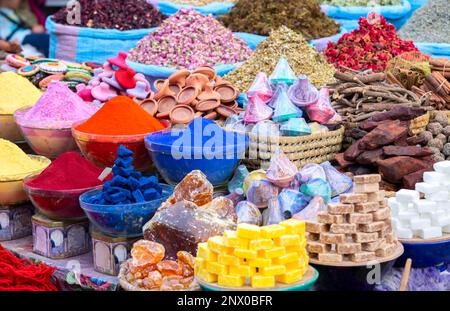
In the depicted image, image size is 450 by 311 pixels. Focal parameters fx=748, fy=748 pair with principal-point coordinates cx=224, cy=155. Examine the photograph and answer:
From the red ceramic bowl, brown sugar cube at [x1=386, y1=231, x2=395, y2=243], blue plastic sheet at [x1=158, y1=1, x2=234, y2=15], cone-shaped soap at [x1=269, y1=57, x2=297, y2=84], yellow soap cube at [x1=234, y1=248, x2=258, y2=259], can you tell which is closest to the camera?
yellow soap cube at [x1=234, y1=248, x2=258, y2=259]

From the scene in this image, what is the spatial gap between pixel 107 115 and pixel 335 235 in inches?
35.5

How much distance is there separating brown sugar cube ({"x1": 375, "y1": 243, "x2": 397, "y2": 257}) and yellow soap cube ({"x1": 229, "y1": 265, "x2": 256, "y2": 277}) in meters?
0.37

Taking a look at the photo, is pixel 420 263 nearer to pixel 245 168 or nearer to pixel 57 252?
pixel 245 168

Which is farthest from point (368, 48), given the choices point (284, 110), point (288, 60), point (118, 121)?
point (118, 121)

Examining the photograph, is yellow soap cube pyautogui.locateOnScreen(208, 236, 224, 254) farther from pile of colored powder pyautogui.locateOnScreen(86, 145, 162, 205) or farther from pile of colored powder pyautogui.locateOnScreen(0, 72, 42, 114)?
pile of colored powder pyautogui.locateOnScreen(0, 72, 42, 114)

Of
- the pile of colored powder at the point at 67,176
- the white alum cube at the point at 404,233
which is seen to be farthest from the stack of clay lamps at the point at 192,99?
the white alum cube at the point at 404,233

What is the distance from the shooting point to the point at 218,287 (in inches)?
67.6

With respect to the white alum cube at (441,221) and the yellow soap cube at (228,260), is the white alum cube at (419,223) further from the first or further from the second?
the yellow soap cube at (228,260)

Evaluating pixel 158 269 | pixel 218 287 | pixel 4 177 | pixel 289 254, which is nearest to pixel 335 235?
pixel 289 254

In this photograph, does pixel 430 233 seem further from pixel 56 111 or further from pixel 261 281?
pixel 56 111

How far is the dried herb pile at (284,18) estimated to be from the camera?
4.28m

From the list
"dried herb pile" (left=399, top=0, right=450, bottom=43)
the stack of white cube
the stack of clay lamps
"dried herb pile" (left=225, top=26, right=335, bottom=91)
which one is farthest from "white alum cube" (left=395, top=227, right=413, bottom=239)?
"dried herb pile" (left=399, top=0, right=450, bottom=43)

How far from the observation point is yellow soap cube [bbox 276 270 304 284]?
1.71 m

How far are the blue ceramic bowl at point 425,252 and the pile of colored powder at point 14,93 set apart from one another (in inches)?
58.9
